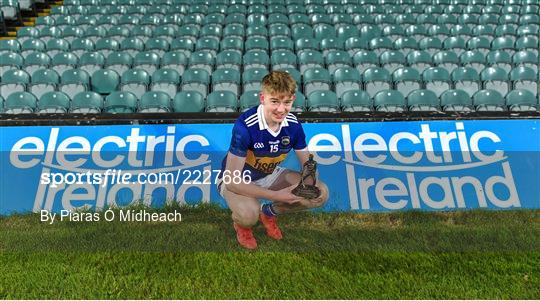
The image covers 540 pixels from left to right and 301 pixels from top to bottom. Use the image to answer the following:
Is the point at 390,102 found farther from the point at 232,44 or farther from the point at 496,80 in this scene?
the point at 232,44

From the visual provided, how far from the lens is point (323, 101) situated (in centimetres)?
836

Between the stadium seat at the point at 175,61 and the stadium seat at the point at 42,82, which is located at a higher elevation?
the stadium seat at the point at 175,61

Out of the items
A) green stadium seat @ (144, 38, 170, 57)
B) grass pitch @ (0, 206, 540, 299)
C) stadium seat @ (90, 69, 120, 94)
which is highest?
green stadium seat @ (144, 38, 170, 57)

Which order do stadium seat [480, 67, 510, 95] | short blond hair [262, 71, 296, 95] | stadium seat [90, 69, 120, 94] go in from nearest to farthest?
short blond hair [262, 71, 296, 95] → stadium seat [480, 67, 510, 95] → stadium seat [90, 69, 120, 94]

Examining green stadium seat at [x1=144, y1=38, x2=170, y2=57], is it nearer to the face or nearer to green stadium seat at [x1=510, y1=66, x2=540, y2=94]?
green stadium seat at [x1=510, y1=66, x2=540, y2=94]

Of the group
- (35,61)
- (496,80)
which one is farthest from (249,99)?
(35,61)

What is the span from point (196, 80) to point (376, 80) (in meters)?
2.79

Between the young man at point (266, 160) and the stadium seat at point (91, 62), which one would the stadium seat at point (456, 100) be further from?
the stadium seat at point (91, 62)

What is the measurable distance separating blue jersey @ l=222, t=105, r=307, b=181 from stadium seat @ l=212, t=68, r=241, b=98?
457cm

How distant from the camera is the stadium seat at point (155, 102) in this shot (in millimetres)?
8109

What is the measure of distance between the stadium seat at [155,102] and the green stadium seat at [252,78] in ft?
4.37

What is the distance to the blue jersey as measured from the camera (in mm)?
4160

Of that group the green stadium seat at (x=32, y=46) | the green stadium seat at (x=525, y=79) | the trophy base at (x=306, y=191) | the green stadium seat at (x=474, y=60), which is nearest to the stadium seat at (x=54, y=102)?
the green stadium seat at (x=32, y=46)

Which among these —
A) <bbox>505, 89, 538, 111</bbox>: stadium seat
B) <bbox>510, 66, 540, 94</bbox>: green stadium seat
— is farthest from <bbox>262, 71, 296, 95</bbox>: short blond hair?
<bbox>510, 66, 540, 94</bbox>: green stadium seat
